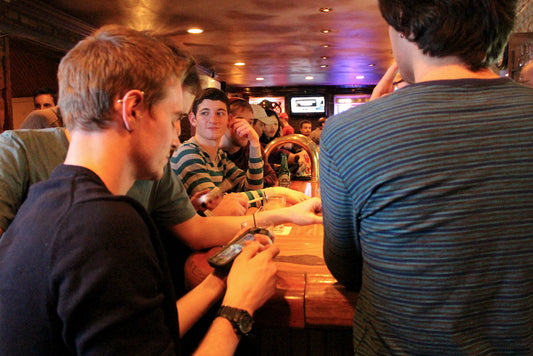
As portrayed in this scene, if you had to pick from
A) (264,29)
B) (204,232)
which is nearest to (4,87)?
(264,29)

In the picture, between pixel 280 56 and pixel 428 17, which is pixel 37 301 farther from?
pixel 280 56

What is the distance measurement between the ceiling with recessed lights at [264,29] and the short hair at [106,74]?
13.4 ft

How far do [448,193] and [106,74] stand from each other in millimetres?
641

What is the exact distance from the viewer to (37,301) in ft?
1.99

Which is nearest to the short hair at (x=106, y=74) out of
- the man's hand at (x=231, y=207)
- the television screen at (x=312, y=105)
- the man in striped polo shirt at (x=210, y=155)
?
the man's hand at (x=231, y=207)

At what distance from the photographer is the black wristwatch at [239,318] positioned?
88 centimetres

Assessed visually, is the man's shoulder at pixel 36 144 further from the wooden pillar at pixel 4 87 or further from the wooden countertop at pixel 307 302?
the wooden pillar at pixel 4 87

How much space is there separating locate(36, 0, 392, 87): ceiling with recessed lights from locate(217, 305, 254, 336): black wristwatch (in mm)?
4173

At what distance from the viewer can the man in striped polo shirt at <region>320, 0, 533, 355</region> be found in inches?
28.1

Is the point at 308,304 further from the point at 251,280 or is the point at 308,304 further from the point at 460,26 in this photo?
the point at 460,26

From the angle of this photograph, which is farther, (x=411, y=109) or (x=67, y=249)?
(x=411, y=109)

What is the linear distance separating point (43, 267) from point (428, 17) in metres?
0.80

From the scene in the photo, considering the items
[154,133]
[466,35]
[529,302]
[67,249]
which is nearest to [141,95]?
[154,133]

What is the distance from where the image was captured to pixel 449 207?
28.2 inches
